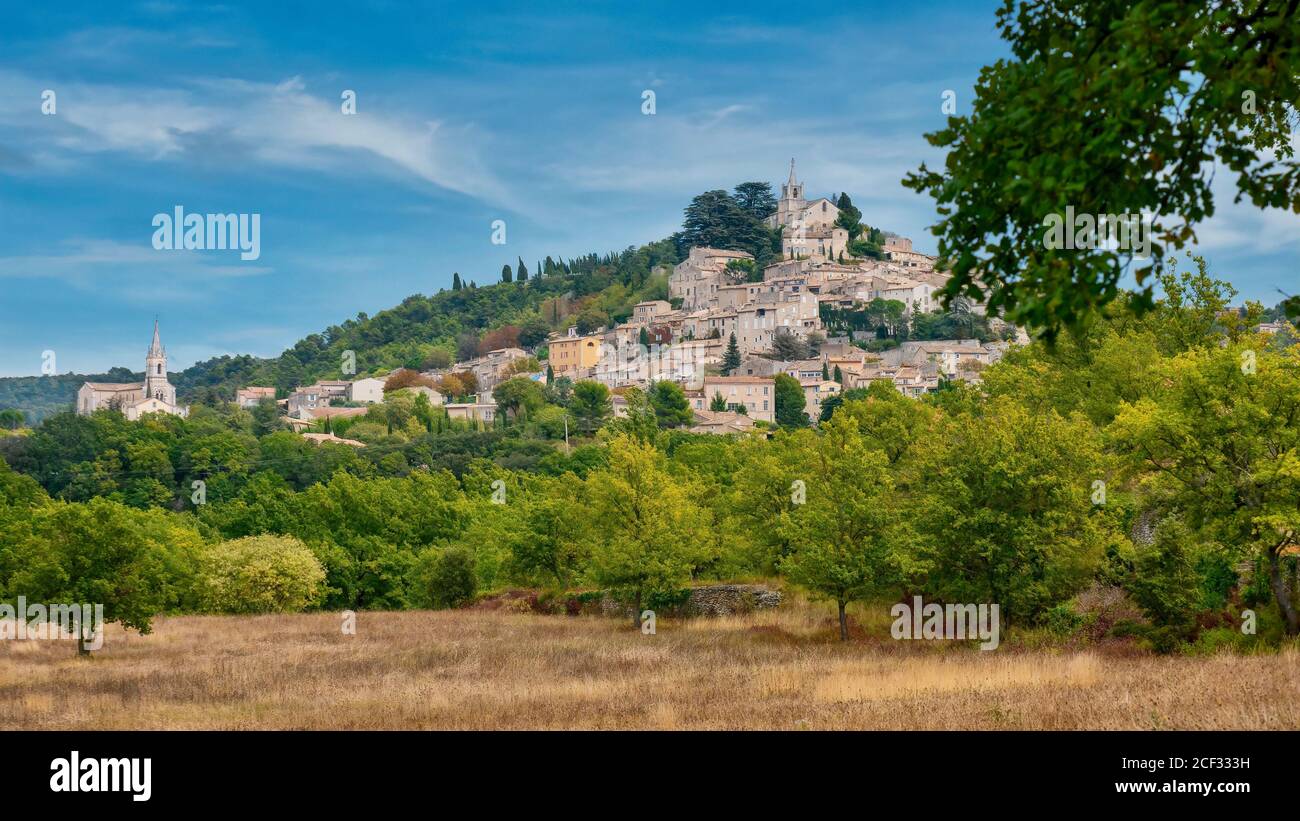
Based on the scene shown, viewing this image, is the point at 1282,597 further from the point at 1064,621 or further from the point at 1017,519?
the point at 1017,519

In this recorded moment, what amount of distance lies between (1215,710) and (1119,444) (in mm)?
15977

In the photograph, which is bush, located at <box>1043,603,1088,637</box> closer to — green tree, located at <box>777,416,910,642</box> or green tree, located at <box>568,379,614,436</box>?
green tree, located at <box>777,416,910,642</box>

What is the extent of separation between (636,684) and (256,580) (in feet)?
114

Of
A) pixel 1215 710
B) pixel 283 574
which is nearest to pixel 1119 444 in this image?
pixel 1215 710

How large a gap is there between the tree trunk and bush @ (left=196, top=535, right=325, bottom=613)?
4055cm

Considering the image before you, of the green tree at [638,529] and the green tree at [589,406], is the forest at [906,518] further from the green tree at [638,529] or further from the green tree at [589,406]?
the green tree at [589,406]

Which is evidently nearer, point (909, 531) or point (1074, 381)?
point (909, 531)

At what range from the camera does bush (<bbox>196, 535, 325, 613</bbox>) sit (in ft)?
165

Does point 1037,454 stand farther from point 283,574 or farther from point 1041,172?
point 283,574

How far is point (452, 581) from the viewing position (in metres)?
49.8

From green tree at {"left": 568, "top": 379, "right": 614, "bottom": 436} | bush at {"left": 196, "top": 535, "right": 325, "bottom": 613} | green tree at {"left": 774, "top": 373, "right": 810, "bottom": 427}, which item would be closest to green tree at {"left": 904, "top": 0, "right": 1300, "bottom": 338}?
bush at {"left": 196, "top": 535, "right": 325, "bottom": 613}

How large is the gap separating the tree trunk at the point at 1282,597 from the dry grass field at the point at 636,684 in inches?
116
